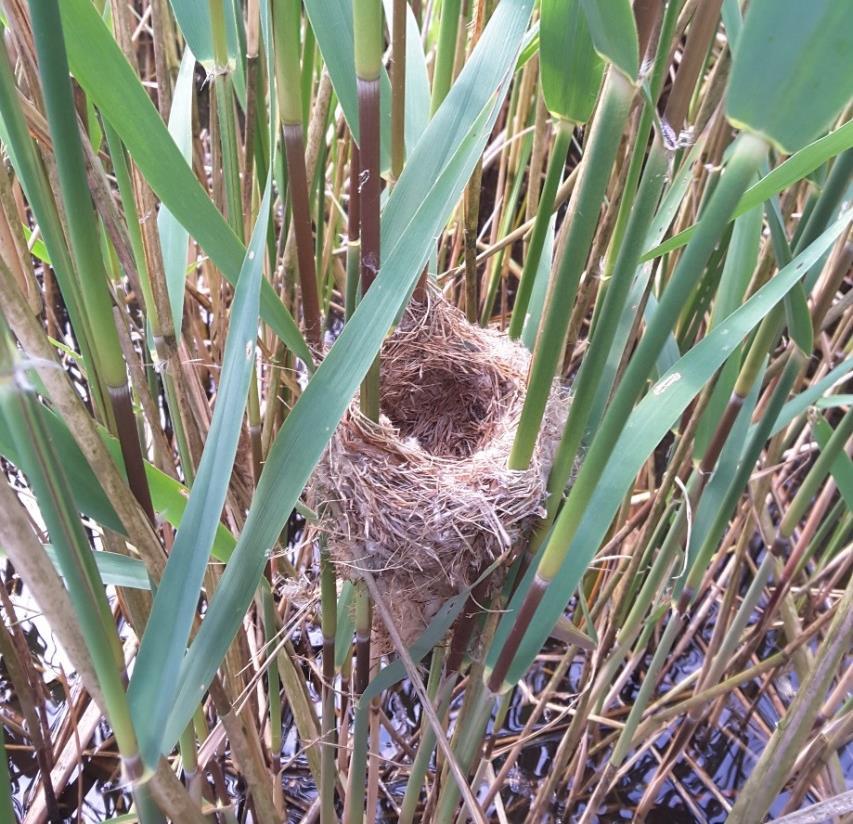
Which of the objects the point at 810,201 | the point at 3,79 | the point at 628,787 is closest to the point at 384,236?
the point at 3,79

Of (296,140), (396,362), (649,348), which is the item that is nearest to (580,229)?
(649,348)

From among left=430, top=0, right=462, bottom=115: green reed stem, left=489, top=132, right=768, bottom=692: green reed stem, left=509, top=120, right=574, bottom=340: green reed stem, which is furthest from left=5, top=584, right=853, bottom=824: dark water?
left=430, top=0, right=462, bottom=115: green reed stem

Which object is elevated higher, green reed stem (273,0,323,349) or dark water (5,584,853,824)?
green reed stem (273,0,323,349)

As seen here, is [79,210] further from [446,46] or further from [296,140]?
[446,46]

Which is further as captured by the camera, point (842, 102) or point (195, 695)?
point (195, 695)

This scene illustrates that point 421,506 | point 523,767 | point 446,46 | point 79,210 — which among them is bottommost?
point 523,767

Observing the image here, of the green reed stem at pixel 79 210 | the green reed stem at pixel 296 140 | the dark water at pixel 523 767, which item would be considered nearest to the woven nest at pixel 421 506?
the green reed stem at pixel 296 140

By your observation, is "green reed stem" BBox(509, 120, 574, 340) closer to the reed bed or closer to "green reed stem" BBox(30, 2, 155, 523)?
the reed bed

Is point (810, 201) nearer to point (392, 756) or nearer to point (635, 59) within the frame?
point (635, 59)

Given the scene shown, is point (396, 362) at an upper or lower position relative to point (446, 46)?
lower
